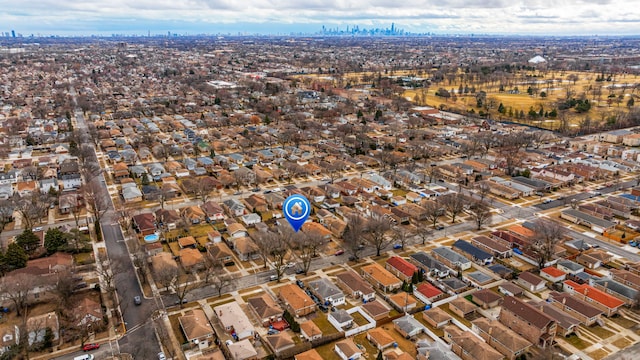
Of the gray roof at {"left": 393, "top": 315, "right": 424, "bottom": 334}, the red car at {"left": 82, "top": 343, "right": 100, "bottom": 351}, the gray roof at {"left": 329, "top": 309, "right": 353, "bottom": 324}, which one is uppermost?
the gray roof at {"left": 329, "top": 309, "right": 353, "bottom": 324}

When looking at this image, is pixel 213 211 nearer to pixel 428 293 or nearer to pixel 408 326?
pixel 428 293

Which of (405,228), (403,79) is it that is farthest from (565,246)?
(403,79)

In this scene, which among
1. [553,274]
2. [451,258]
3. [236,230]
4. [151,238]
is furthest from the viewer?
[236,230]

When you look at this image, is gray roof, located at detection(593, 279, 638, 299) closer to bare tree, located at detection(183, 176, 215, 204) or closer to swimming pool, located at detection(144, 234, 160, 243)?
swimming pool, located at detection(144, 234, 160, 243)

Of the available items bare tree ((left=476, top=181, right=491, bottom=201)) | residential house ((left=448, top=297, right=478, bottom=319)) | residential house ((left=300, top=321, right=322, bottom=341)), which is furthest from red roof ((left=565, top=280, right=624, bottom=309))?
residential house ((left=300, top=321, right=322, bottom=341))

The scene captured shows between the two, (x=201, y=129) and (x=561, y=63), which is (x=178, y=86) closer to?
(x=201, y=129)

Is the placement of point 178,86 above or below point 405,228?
above

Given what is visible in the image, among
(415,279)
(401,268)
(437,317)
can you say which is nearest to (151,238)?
(401,268)
